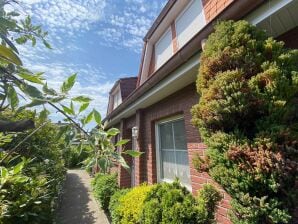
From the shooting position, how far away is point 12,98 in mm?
952

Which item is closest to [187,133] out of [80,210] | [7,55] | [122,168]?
[7,55]

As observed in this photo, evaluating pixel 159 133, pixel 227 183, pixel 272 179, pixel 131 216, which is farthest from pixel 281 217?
pixel 159 133

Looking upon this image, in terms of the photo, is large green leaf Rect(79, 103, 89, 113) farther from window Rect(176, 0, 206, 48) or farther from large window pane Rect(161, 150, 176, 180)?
window Rect(176, 0, 206, 48)

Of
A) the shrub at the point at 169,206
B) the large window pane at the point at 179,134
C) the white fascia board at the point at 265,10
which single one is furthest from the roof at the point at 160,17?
the shrub at the point at 169,206

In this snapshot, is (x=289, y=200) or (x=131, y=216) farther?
(x=131, y=216)

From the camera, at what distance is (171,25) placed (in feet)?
24.6

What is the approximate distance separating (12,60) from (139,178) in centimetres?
636

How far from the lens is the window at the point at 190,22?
586 cm

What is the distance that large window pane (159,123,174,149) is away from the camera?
5.61 m

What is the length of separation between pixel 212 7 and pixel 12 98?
523 cm

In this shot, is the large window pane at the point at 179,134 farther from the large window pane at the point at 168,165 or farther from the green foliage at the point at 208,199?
the green foliage at the point at 208,199

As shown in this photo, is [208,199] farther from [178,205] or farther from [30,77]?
[30,77]

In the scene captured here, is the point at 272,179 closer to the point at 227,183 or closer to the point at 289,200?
the point at 289,200

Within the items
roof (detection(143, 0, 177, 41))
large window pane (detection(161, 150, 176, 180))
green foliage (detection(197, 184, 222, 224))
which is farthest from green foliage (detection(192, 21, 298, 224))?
roof (detection(143, 0, 177, 41))
